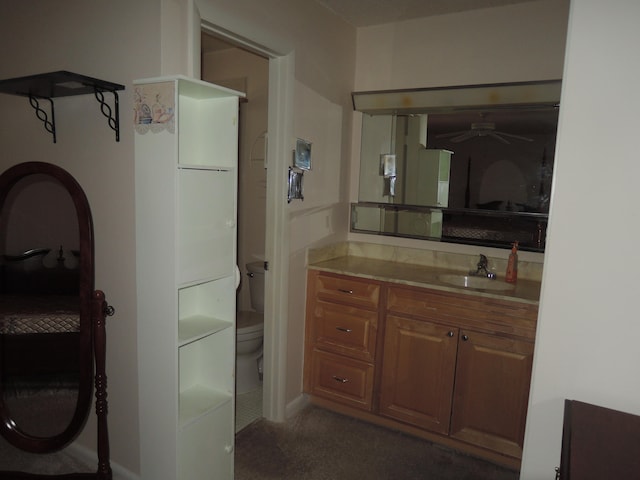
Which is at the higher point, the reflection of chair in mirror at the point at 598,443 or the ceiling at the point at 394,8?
the ceiling at the point at 394,8

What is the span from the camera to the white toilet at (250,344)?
298 cm

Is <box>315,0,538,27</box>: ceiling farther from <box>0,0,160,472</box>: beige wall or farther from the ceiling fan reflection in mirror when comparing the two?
<box>0,0,160,472</box>: beige wall

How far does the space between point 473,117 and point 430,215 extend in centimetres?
65

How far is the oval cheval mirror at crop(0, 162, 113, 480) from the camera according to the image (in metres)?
1.91

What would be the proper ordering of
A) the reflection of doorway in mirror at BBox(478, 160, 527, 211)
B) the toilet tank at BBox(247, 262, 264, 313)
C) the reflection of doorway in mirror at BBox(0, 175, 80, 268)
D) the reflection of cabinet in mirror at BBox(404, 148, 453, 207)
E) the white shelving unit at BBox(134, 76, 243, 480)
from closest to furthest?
the white shelving unit at BBox(134, 76, 243, 480) → the reflection of doorway in mirror at BBox(0, 175, 80, 268) → the reflection of doorway in mirror at BBox(478, 160, 527, 211) → the reflection of cabinet in mirror at BBox(404, 148, 453, 207) → the toilet tank at BBox(247, 262, 264, 313)

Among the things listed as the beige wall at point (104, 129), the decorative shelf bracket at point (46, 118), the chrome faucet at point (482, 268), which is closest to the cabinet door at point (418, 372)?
the chrome faucet at point (482, 268)

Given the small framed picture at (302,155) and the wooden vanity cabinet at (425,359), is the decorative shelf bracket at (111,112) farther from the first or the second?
the wooden vanity cabinet at (425,359)

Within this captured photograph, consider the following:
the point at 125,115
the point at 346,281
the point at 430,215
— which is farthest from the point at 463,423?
the point at 125,115

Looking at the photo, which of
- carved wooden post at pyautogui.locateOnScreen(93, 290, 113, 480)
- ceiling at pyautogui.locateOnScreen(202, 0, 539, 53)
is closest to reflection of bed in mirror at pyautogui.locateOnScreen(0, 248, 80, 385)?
carved wooden post at pyautogui.locateOnScreen(93, 290, 113, 480)

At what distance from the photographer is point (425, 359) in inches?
97.3

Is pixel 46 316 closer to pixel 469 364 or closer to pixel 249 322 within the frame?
pixel 249 322

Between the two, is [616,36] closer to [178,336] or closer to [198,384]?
[178,336]

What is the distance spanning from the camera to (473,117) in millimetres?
2785

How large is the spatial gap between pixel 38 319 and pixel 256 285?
157 cm
